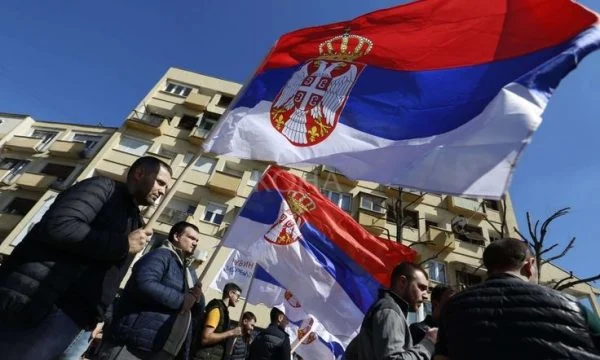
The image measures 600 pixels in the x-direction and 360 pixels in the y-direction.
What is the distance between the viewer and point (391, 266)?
5.63m

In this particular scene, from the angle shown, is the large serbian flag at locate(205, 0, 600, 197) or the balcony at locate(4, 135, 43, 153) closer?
the large serbian flag at locate(205, 0, 600, 197)

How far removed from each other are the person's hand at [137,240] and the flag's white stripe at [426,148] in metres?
1.31

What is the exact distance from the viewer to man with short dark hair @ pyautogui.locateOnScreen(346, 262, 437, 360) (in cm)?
225

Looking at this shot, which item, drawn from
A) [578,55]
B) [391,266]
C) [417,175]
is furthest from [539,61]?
[391,266]

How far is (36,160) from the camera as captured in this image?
26.8 metres

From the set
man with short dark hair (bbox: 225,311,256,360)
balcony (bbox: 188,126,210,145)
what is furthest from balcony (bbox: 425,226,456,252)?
man with short dark hair (bbox: 225,311,256,360)

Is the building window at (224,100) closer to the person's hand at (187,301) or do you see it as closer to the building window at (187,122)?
the building window at (187,122)

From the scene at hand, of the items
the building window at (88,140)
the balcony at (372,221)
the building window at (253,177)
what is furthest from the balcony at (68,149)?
the balcony at (372,221)

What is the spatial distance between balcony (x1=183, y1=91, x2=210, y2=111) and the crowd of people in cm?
2375

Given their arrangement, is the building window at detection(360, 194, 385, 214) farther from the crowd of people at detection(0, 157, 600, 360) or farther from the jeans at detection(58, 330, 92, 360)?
the jeans at detection(58, 330, 92, 360)

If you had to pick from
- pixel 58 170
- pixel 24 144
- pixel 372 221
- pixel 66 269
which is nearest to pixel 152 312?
pixel 66 269

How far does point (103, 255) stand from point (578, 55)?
318 centimetres

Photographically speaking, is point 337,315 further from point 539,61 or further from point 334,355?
point 539,61

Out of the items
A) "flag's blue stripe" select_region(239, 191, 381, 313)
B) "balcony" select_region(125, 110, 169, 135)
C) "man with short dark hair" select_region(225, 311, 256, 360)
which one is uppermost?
"balcony" select_region(125, 110, 169, 135)
